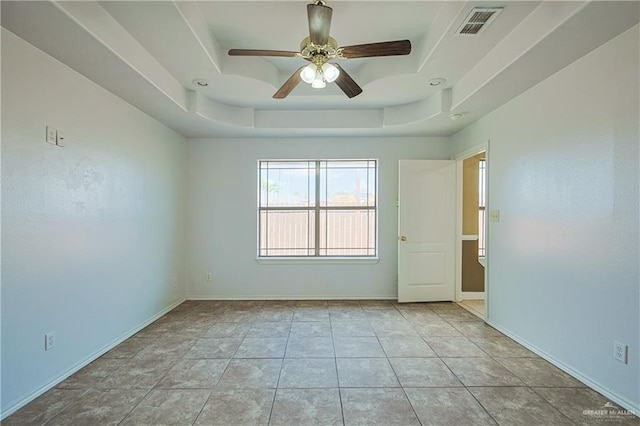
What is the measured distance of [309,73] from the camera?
2.16 metres

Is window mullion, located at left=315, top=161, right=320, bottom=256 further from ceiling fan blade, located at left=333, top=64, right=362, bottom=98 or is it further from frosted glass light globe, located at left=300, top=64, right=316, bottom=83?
frosted glass light globe, located at left=300, top=64, right=316, bottom=83

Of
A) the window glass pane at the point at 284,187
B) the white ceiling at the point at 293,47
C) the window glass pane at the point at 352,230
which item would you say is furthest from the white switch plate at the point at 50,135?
the window glass pane at the point at 352,230

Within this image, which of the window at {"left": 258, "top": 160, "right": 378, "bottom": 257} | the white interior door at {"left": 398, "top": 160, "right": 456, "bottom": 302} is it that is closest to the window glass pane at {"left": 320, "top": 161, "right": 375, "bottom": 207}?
the window at {"left": 258, "top": 160, "right": 378, "bottom": 257}

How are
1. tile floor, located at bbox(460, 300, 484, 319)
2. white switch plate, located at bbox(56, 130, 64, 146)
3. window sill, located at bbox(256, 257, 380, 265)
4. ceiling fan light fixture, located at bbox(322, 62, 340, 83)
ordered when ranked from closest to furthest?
ceiling fan light fixture, located at bbox(322, 62, 340, 83) < white switch plate, located at bbox(56, 130, 64, 146) < tile floor, located at bbox(460, 300, 484, 319) < window sill, located at bbox(256, 257, 380, 265)

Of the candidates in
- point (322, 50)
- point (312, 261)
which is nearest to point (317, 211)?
point (312, 261)

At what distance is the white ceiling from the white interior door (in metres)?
0.73

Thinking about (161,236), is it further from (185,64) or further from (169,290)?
(185,64)

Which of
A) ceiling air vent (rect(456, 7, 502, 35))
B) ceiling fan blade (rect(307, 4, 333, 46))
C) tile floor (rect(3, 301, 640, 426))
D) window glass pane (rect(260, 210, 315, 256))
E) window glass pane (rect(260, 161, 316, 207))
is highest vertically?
ceiling air vent (rect(456, 7, 502, 35))

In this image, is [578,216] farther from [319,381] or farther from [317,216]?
[317,216]

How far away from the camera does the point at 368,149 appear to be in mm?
4508

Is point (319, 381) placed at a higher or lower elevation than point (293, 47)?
lower

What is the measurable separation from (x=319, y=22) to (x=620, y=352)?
284 centimetres

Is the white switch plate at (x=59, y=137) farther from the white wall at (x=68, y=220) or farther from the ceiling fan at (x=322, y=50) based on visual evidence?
the ceiling fan at (x=322, y=50)

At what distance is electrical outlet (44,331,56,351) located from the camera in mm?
2203
